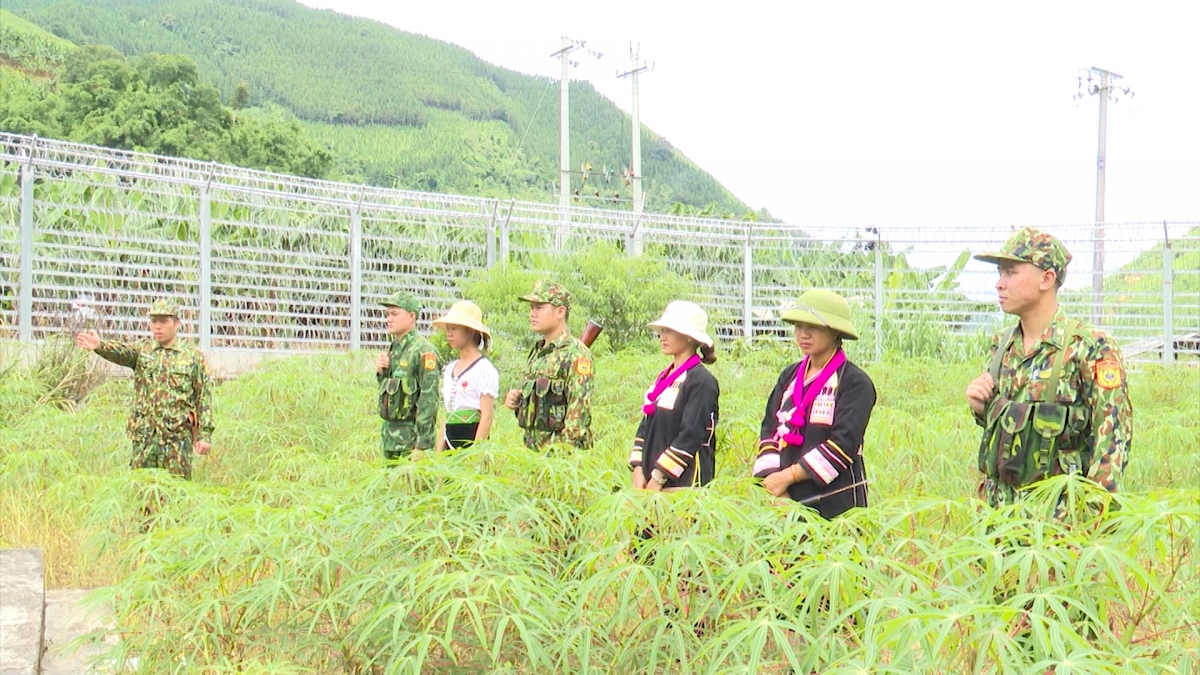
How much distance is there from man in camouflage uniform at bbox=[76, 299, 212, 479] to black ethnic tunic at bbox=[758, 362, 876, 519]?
377cm

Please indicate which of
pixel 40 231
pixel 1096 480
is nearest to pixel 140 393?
pixel 1096 480

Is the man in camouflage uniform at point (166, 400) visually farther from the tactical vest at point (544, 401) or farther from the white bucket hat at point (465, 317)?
the tactical vest at point (544, 401)

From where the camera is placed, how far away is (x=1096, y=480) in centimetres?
356

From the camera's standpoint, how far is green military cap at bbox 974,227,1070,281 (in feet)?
12.4

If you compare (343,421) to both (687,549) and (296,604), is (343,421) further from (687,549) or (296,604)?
(687,549)

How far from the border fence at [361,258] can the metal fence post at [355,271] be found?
3 cm

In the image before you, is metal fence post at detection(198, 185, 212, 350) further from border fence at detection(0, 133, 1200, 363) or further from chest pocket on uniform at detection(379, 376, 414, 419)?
chest pocket on uniform at detection(379, 376, 414, 419)

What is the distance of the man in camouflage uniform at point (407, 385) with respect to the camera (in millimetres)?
6406

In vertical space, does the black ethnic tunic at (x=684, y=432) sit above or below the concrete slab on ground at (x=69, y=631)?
above

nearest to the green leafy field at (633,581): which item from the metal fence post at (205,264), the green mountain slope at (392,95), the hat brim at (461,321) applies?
the hat brim at (461,321)

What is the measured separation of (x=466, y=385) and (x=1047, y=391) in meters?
3.13

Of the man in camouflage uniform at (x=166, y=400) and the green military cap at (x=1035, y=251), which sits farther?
the man in camouflage uniform at (x=166, y=400)

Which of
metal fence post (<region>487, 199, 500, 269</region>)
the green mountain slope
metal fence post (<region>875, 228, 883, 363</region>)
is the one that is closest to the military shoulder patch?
metal fence post (<region>487, 199, 500, 269</region>)

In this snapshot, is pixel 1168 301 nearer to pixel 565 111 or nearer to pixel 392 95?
pixel 565 111
